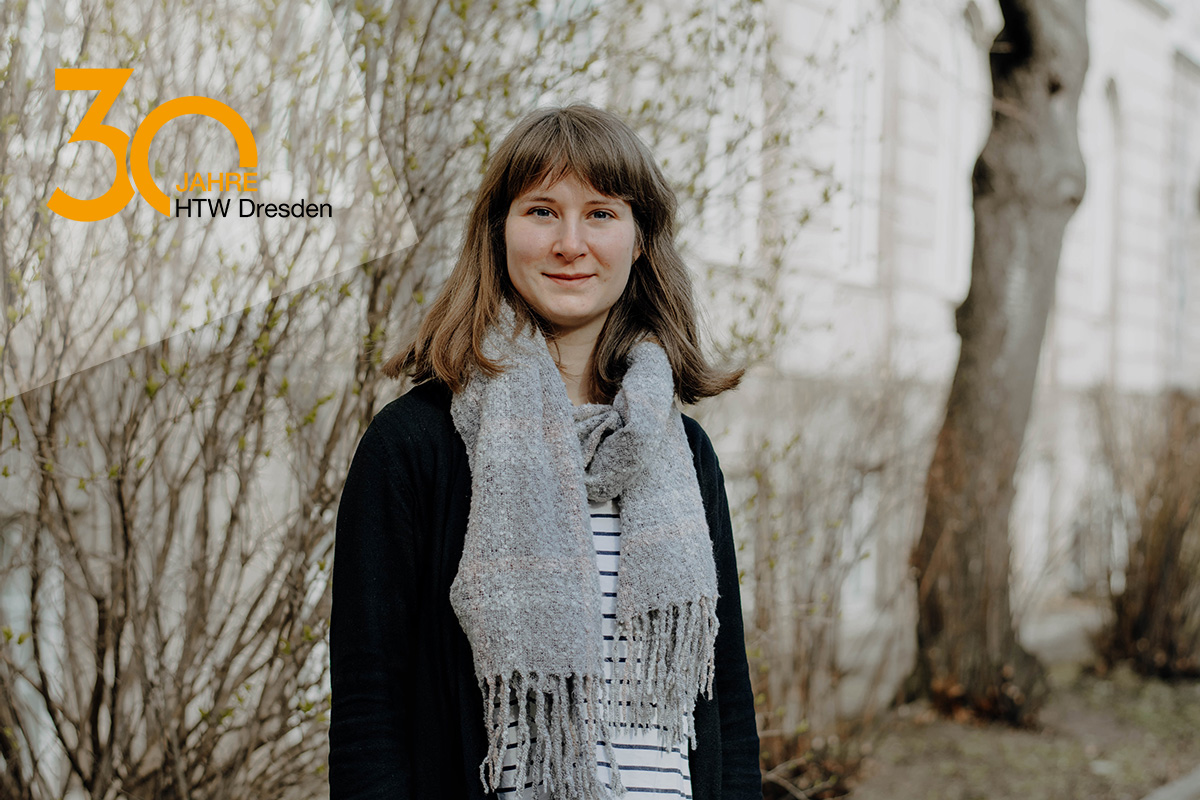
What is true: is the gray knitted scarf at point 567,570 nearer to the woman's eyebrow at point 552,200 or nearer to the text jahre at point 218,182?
the woman's eyebrow at point 552,200

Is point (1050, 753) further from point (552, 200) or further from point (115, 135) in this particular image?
point (115, 135)

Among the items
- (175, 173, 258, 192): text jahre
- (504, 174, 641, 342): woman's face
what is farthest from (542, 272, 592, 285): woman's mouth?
(175, 173, 258, 192): text jahre

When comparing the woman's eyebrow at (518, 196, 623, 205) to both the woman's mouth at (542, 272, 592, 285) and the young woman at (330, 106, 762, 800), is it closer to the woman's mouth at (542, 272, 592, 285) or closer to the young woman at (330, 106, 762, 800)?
the young woman at (330, 106, 762, 800)

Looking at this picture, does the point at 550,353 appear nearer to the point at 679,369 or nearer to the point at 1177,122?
the point at 679,369

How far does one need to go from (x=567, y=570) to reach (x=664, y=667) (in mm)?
→ 266

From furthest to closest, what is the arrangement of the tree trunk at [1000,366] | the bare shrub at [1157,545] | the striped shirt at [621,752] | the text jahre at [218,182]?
the bare shrub at [1157,545] < the tree trunk at [1000,366] < the text jahre at [218,182] < the striped shirt at [621,752]

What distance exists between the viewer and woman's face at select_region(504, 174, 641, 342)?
180cm

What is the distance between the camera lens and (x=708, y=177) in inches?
143

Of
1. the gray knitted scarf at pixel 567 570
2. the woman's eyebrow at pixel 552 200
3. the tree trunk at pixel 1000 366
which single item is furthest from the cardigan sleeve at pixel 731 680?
the tree trunk at pixel 1000 366

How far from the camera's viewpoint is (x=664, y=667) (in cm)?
178

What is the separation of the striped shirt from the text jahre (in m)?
1.69

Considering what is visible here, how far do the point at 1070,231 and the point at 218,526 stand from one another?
11.8m

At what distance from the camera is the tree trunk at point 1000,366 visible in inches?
213

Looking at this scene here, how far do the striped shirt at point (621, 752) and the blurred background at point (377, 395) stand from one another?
46.5 inches
